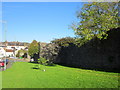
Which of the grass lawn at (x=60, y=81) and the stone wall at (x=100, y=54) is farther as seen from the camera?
the stone wall at (x=100, y=54)

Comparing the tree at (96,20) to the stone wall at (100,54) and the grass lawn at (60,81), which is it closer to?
the stone wall at (100,54)

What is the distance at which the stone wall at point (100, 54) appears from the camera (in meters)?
13.2

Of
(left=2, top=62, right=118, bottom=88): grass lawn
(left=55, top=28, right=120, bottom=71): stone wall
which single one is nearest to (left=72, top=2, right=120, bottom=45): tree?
(left=55, top=28, right=120, bottom=71): stone wall

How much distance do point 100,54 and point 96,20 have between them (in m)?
3.55

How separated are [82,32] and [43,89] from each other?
896 centimetres

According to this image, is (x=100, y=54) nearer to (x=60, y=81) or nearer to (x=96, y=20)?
(x=96, y=20)

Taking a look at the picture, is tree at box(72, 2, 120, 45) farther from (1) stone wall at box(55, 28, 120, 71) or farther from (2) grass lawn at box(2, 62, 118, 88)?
(2) grass lawn at box(2, 62, 118, 88)

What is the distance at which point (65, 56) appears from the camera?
23469 millimetres

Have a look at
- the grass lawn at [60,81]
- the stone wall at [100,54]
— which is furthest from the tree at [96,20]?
the grass lawn at [60,81]

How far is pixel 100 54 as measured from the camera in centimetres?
1494

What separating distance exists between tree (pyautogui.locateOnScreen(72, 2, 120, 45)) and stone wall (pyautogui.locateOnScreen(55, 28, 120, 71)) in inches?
32.9

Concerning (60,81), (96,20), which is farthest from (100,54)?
(60,81)

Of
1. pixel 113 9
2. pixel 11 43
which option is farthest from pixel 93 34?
pixel 11 43

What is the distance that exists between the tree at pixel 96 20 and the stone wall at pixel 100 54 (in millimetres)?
835
